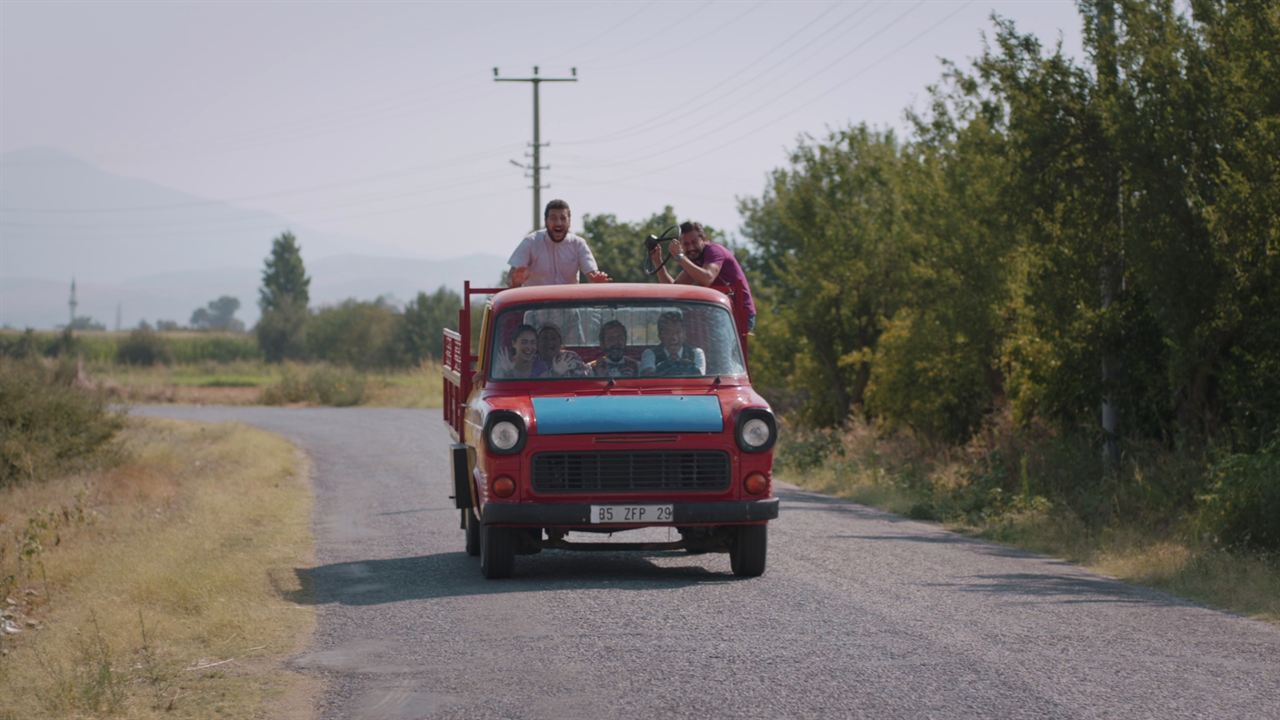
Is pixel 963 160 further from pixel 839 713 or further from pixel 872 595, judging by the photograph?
pixel 839 713

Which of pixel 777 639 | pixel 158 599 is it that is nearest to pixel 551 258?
pixel 158 599

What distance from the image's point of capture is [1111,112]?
17703mm

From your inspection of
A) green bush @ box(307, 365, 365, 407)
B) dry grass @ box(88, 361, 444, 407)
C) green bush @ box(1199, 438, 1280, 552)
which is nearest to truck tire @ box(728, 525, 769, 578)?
green bush @ box(1199, 438, 1280, 552)

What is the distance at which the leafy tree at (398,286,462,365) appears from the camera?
10512cm

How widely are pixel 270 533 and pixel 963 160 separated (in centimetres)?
1243

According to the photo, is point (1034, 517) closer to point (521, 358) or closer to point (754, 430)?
point (754, 430)

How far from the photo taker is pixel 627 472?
1139 cm

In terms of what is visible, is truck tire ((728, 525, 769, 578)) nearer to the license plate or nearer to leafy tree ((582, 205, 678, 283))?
the license plate

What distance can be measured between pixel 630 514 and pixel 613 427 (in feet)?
2.08

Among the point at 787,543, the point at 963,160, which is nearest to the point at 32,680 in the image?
the point at 787,543

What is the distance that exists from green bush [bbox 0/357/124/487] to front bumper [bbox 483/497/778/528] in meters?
17.0

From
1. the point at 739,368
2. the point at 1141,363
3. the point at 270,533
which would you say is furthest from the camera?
the point at 1141,363

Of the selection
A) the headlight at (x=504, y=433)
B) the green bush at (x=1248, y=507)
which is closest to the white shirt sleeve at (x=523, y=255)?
the headlight at (x=504, y=433)

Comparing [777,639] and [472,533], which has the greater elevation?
[472,533]
